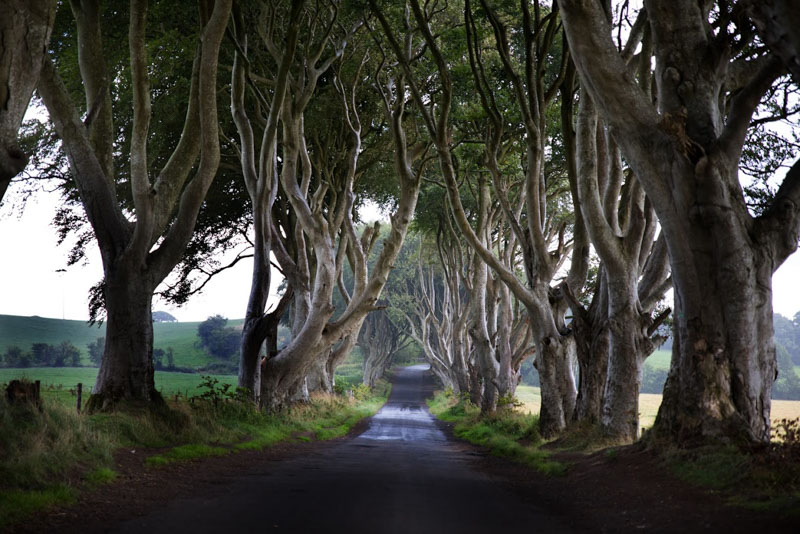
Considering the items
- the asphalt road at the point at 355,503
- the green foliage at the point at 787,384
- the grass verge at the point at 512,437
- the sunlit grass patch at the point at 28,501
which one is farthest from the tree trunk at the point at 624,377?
the green foliage at the point at 787,384

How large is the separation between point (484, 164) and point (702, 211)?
32.2 feet

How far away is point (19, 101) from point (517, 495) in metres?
7.60

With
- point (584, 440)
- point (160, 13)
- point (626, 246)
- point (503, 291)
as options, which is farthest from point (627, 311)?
point (503, 291)

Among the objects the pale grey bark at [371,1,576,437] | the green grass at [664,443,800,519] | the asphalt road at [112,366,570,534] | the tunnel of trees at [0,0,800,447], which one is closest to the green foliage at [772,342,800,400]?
the tunnel of trees at [0,0,800,447]

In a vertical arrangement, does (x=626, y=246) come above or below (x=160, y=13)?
below

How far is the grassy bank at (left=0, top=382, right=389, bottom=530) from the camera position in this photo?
682cm

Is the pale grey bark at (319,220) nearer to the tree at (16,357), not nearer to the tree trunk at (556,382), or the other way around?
the tree trunk at (556,382)

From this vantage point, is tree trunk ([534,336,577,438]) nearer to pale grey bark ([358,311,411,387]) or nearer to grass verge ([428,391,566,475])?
grass verge ([428,391,566,475])

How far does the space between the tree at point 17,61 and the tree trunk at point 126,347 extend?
4810 millimetres

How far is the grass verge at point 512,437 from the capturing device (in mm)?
12250

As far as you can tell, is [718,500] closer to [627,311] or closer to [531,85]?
[627,311]

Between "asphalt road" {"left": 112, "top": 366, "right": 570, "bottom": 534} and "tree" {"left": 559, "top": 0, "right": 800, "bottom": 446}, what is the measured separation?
2784 mm

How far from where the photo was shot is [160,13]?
15977 mm

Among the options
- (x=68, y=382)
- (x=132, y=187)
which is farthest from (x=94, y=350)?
(x=132, y=187)
